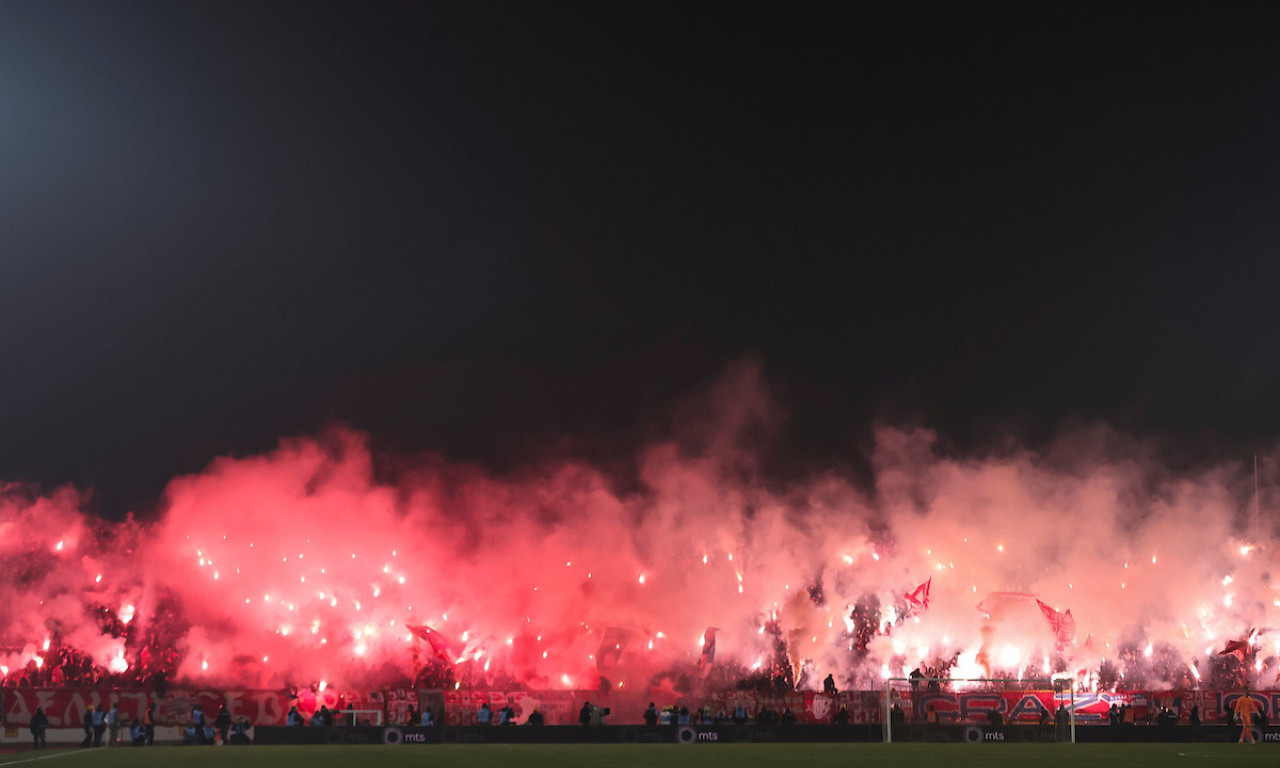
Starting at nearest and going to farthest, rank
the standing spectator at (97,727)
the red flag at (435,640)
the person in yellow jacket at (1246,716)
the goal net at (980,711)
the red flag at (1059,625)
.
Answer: the person in yellow jacket at (1246,716), the standing spectator at (97,727), the goal net at (980,711), the red flag at (435,640), the red flag at (1059,625)

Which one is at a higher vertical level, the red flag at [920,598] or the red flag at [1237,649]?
the red flag at [920,598]

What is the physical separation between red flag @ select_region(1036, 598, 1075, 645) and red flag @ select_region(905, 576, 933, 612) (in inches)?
212

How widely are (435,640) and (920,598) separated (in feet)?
80.7

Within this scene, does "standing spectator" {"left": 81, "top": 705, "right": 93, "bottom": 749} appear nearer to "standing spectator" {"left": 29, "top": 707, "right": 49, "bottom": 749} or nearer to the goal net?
"standing spectator" {"left": 29, "top": 707, "right": 49, "bottom": 749}

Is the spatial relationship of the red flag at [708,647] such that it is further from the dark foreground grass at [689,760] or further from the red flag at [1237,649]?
the dark foreground grass at [689,760]

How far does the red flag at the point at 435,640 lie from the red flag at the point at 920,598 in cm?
2353

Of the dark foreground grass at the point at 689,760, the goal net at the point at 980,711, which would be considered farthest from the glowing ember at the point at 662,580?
the dark foreground grass at the point at 689,760

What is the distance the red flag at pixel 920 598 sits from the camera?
198ft

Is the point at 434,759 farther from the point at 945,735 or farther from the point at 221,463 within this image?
the point at 221,463

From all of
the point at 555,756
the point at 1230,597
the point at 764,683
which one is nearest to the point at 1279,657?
the point at 1230,597

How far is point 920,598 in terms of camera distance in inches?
2381

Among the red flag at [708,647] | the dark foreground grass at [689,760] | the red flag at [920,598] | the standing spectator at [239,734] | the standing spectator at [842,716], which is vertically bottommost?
the standing spectator at [239,734]

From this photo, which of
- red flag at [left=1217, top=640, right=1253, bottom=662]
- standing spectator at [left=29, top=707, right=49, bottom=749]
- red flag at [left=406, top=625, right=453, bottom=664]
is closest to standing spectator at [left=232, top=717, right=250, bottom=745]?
standing spectator at [left=29, top=707, right=49, bottom=749]

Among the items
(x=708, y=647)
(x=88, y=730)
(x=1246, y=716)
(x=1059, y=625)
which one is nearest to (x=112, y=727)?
(x=88, y=730)
